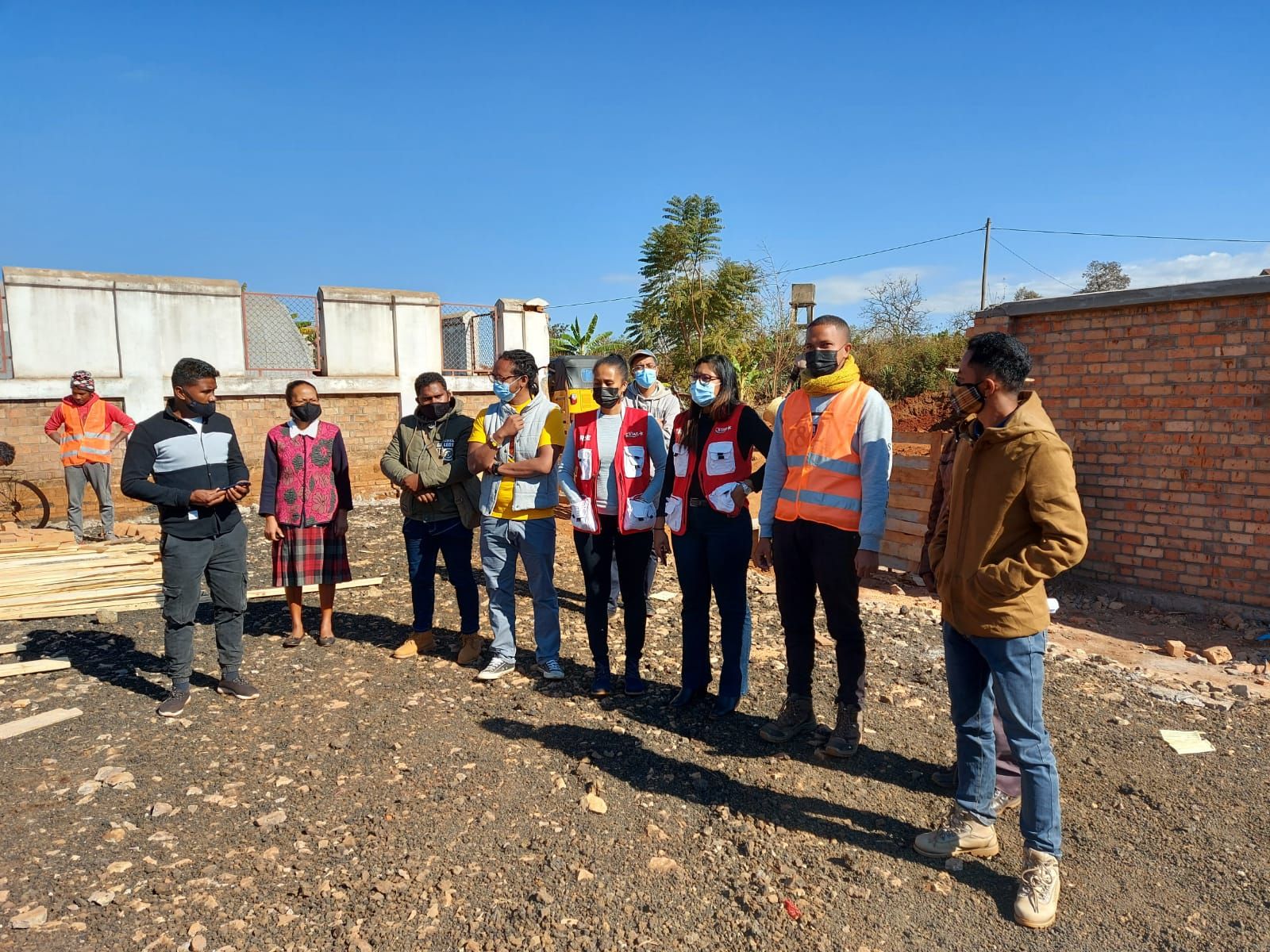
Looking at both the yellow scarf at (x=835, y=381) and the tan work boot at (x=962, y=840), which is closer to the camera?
the tan work boot at (x=962, y=840)

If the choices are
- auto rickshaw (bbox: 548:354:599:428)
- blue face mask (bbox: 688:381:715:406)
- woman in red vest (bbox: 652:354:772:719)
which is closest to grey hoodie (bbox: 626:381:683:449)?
woman in red vest (bbox: 652:354:772:719)

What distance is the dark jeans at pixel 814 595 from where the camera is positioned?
12.2 ft

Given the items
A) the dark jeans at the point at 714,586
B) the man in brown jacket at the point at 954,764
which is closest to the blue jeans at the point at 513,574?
the dark jeans at the point at 714,586

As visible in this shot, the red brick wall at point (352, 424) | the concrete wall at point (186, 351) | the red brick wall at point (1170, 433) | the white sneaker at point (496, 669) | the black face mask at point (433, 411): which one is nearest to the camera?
the white sneaker at point (496, 669)

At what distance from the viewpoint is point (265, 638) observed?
5957 millimetres

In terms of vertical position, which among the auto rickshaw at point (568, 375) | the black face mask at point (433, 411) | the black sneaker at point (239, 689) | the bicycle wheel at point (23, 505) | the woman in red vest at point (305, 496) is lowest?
the black sneaker at point (239, 689)

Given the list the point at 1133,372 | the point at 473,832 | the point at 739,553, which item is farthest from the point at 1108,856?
the point at 1133,372

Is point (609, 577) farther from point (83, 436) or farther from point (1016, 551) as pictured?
point (83, 436)

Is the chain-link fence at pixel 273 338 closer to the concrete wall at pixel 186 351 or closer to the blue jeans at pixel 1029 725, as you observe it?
the concrete wall at pixel 186 351

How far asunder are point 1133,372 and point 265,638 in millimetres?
7595

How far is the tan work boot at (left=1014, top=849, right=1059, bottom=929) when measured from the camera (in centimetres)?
274

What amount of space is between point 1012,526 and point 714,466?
174cm

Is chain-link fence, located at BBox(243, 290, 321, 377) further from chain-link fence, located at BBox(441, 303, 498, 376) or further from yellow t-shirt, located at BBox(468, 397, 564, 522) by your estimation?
yellow t-shirt, located at BBox(468, 397, 564, 522)

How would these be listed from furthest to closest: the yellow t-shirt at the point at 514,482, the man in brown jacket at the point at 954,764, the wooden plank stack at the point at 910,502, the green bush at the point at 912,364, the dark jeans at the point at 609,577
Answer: the green bush at the point at 912,364 < the wooden plank stack at the point at 910,502 < the yellow t-shirt at the point at 514,482 < the dark jeans at the point at 609,577 < the man in brown jacket at the point at 954,764
